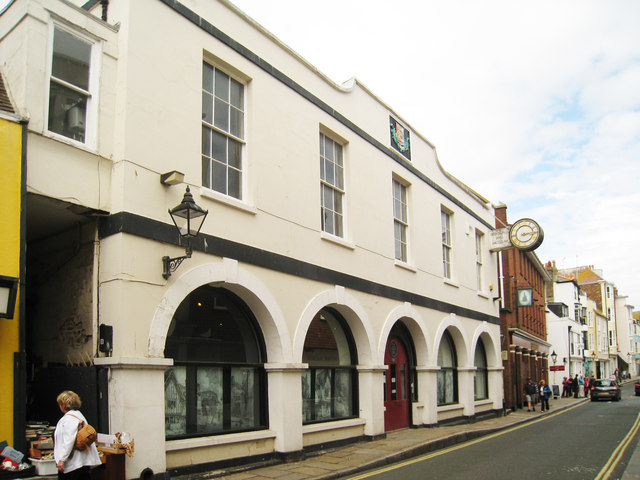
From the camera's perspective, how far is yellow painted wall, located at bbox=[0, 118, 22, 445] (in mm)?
6348

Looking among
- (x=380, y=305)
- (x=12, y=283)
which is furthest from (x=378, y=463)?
(x=12, y=283)

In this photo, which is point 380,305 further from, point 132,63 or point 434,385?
point 132,63

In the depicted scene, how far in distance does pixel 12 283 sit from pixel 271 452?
17.6 ft

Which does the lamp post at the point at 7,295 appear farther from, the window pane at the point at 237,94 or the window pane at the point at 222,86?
the window pane at the point at 237,94

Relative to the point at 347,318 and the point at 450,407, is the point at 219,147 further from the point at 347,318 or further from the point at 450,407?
the point at 450,407

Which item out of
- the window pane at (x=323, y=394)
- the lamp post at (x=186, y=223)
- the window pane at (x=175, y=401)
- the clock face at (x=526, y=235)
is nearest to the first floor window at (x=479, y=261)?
the clock face at (x=526, y=235)

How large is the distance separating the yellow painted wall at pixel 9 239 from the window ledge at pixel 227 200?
109 inches

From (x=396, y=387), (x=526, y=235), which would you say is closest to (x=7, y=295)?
(x=396, y=387)

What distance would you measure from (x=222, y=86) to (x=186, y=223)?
2988 mm

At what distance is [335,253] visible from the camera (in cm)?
1230

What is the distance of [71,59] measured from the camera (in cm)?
791

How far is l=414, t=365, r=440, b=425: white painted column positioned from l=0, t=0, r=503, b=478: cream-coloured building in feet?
4.17

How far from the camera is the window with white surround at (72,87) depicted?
7.70 m

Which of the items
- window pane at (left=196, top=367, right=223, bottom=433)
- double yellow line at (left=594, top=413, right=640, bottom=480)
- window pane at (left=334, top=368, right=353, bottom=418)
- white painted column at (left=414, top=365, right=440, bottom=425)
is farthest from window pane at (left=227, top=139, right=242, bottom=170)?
white painted column at (left=414, top=365, right=440, bottom=425)
